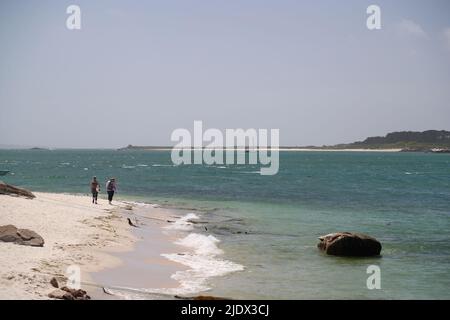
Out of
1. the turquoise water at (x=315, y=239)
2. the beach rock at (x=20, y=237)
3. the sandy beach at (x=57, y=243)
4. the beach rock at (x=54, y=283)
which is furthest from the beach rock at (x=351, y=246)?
the beach rock at (x=54, y=283)

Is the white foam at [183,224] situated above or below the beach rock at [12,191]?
below

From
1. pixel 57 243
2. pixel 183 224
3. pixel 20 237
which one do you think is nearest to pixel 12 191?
pixel 183 224

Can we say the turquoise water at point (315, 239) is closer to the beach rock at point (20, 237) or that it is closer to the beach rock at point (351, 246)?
the beach rock at point (351, 246)

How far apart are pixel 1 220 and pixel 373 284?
1491 centimetres

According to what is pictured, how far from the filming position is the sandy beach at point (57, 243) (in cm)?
1222

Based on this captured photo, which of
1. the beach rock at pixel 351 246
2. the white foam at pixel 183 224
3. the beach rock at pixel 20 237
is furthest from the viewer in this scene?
the white foam at pixel 183 224

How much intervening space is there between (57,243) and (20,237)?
1578 millimetres

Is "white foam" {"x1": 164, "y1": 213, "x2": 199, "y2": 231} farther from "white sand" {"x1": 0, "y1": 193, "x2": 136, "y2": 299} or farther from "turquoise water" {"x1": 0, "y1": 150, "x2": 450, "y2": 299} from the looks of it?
"white sand" {"x1": 0, "y1": 193, "x2": 136, "y2": 299}

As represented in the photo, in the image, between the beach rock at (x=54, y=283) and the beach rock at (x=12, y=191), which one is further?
the beach rock at (x=12, y=191)

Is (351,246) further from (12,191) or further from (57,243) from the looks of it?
(12,191)

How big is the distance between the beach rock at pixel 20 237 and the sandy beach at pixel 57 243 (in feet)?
0.98

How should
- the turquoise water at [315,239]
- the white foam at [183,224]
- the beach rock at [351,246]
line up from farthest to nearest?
1. the white foam at [183,224]
2. the beach rock at [351,246]
3. the turquoise water at [315,239]

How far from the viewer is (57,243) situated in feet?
58.0

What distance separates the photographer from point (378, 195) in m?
51.7
